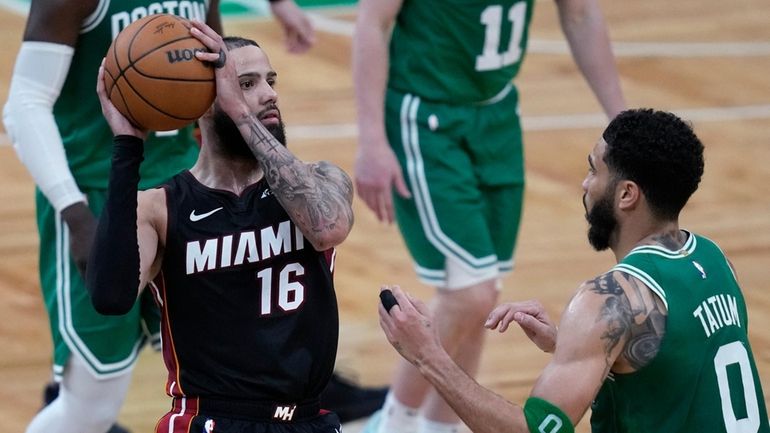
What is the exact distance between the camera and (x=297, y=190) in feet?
13.5

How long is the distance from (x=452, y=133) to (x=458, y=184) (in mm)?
222

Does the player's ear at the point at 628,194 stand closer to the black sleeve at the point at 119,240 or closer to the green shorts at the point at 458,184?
the black sleeve at the point at 119,240

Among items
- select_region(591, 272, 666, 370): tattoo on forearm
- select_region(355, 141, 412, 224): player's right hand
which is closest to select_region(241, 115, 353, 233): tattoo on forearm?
select_region(591, 272, 666, 370): tattoo on forearm

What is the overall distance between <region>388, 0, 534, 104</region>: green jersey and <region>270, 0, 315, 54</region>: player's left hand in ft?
1.28

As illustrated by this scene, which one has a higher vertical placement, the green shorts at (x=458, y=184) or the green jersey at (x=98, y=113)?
the green jersey at (x=98, y=113)

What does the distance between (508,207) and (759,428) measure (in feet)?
7.36

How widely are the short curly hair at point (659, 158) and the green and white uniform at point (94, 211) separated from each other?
1.73m

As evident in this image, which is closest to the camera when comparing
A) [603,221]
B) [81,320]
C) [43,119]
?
[603,221]

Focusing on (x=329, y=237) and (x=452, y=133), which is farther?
(x=452, y=133)

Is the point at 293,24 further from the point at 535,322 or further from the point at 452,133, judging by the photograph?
the point at 535,322

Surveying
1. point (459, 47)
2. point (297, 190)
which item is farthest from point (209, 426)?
point (459, 47)

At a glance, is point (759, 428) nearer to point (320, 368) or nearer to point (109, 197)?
point (320, 368)

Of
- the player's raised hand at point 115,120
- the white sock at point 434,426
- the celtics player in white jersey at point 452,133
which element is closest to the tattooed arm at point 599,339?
the player's raised hand at point 115,120

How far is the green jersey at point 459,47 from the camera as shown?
5.93m
